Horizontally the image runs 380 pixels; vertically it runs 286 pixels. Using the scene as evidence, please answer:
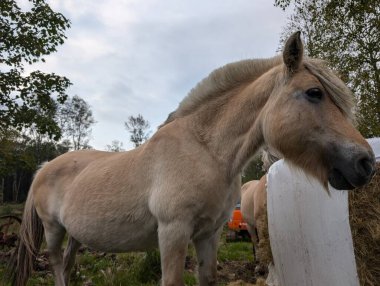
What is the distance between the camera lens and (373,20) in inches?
470

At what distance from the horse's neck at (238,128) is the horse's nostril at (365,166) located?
Answer: 2.74 ft

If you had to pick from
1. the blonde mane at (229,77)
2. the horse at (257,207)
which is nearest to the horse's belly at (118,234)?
the blonde mane at (229,77)

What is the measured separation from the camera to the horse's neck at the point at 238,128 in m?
3.00

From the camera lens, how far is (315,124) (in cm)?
260

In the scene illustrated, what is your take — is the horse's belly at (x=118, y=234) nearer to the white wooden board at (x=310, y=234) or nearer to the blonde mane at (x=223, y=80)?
the blonde mane at (x=223, y=80)

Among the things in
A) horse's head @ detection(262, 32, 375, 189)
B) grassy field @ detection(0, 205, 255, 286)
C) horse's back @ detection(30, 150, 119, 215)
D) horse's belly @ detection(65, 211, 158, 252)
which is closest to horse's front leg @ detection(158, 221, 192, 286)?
horse's belly @ detection(65, 211, 158, 252)

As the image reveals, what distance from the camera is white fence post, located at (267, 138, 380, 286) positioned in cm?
313

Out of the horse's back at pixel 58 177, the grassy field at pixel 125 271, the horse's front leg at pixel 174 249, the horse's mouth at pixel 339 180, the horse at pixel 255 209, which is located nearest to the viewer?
the horse's mouth at pixel 339 180

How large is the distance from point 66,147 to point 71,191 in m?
46.0

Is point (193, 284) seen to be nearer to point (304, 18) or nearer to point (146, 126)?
point (304, 18)

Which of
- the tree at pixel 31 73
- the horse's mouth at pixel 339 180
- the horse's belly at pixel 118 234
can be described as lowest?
the horse's belly at pixel 118 234

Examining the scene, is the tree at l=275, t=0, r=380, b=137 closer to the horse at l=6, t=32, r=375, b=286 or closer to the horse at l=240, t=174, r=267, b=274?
the horse at l=240, t=174, r=267, b=274

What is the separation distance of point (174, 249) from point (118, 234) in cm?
86

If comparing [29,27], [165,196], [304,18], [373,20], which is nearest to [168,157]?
[165,196]
